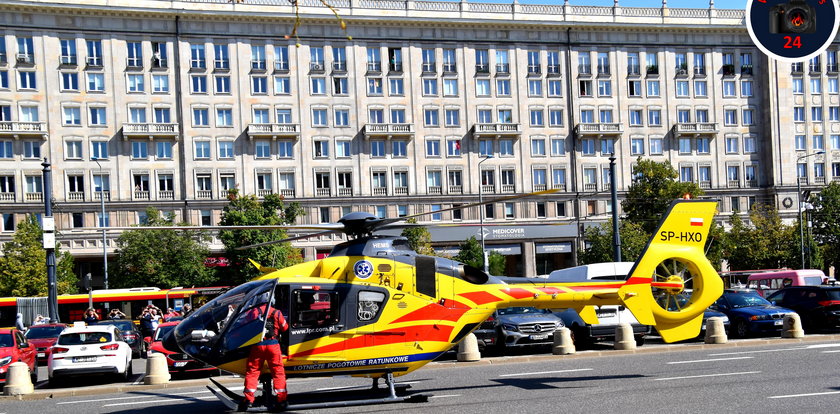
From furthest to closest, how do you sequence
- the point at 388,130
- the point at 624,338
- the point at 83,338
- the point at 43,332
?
1. the point at 388,130
2. the point at 43,332
3. the point at 624,338
4. the point at 83,338

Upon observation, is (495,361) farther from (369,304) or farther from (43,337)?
(43,337)

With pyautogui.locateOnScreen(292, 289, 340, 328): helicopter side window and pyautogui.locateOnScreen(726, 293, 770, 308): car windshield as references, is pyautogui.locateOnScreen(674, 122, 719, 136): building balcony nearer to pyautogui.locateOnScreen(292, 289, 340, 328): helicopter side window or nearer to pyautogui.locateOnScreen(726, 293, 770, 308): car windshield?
pyautogui.locateOnScreen(726, 293, 770, 308): car windshield

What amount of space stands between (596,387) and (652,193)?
44.0 metres

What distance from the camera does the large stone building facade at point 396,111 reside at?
56.8 meters

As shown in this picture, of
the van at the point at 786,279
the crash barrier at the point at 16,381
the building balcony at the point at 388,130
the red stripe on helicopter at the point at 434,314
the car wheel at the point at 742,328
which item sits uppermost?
the building balcony at the point at 388,130

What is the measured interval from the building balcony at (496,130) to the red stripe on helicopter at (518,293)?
156ft

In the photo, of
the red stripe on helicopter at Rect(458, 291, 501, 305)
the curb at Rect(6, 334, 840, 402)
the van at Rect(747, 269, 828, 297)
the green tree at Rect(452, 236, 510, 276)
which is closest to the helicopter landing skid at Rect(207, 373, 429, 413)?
the red stripe on helicopter at Rect(458, 291, 501, 305)

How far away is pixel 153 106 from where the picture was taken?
2295 inches

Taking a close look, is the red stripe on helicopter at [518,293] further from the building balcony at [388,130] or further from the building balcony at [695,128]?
the building balcony at [695,128]

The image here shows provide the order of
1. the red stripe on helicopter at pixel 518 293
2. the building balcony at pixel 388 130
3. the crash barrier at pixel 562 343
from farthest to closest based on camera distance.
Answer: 1. the building balcony at pixel 388 130
2. the crash barrier at pixel 562 343
3. the red stripe on helicopter at pixel 518 293

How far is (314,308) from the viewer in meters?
14.1

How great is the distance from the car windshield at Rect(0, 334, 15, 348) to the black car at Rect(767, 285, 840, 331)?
77.0 feet

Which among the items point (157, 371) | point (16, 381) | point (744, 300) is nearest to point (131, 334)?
point (157, 371)

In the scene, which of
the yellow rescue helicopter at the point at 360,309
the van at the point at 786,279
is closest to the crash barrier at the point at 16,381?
the yellow rescue helicopter at the point at 360,309
